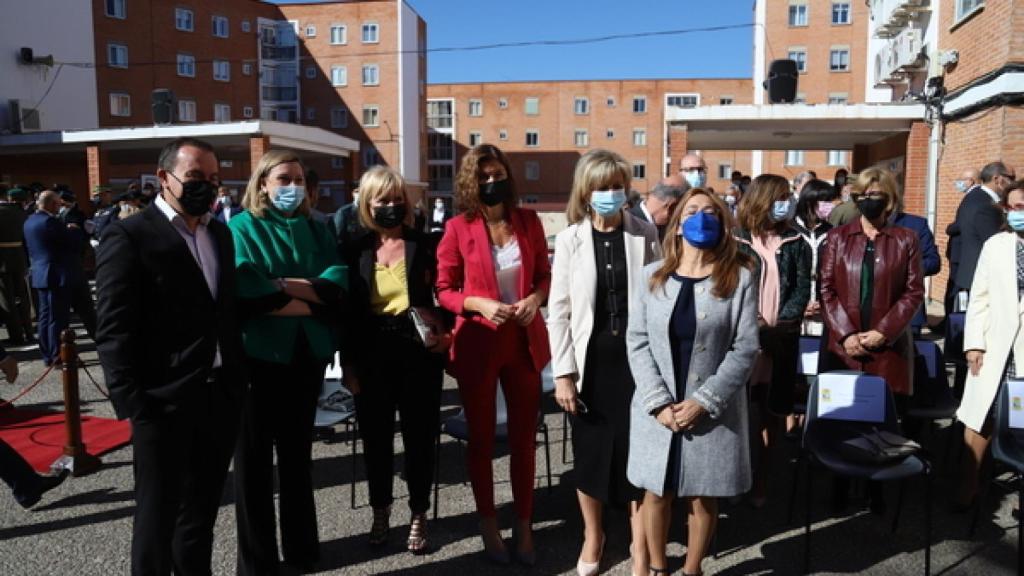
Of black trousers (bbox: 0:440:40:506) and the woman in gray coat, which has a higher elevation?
the woman in gray coat

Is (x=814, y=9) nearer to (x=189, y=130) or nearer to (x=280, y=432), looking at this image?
(x=189, y=130)

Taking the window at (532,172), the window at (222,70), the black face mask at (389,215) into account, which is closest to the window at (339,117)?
the window at (222,70)

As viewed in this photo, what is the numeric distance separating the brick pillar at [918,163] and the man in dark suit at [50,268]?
1404 cm

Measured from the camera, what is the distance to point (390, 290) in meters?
3.69

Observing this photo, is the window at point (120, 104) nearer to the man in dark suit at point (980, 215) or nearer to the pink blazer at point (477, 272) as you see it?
the man in dark suit at point (980, 215)

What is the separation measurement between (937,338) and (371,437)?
26.2 ft

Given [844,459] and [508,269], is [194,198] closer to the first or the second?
[508,269]

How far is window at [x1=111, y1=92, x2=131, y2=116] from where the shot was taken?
129 ft

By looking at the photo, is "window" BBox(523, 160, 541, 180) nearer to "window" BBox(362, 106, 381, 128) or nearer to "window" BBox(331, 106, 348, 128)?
"window" BBox(362, 106, 381, 128)

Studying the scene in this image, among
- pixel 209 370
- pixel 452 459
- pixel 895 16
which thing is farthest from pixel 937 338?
pixel 895 16

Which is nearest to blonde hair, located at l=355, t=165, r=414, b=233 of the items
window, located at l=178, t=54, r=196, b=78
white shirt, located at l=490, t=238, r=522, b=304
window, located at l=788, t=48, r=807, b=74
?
white shirt, located at l=490, t=238, r=522, b=304

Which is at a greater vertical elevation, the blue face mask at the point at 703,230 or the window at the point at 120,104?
the window at the point at 120,104

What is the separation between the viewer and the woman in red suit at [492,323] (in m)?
3.55

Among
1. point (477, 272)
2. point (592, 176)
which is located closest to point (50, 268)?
point (477, 272)
